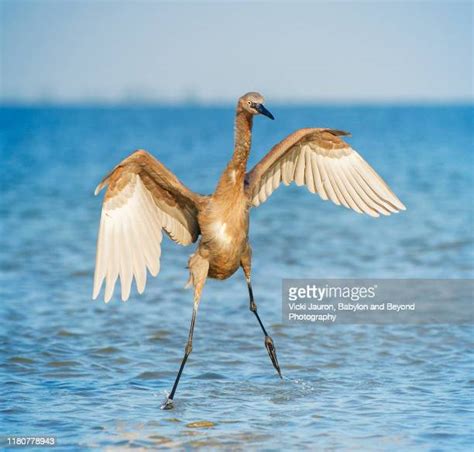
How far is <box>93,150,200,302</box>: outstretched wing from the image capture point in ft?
27.1

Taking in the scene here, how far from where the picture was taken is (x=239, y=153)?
8.26 metres

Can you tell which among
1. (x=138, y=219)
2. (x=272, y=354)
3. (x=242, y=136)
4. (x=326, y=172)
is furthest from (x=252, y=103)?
(x=272, y=354)

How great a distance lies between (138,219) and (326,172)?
2007mm

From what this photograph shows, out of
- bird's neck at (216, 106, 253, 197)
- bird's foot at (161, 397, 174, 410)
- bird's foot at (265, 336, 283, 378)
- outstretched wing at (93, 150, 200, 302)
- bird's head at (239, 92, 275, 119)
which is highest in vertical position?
bird's head at (239, 92, 275, 119)

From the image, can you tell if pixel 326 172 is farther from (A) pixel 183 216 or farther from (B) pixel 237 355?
(B) pixel 237 355

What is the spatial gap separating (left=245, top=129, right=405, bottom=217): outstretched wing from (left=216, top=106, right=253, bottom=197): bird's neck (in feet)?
Answer: 1.81

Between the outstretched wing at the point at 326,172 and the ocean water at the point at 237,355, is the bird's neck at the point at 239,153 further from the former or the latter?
the ocean water at the point at 237,355

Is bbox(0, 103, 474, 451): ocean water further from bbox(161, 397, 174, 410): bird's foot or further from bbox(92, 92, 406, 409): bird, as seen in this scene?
bbox(92, 92, 406, 409): bird

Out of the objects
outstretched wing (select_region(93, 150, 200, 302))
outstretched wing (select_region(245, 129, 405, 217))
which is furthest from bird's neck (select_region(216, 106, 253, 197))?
outstretched wing (select_region(245, 129, 405, 217))

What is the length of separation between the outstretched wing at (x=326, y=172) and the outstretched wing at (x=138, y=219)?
701 millimetres

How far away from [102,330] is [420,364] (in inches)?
142

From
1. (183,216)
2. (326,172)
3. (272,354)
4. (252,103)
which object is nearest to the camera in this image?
(252,103)

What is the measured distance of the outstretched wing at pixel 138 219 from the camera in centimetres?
825

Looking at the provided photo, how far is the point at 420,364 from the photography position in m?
9.47
